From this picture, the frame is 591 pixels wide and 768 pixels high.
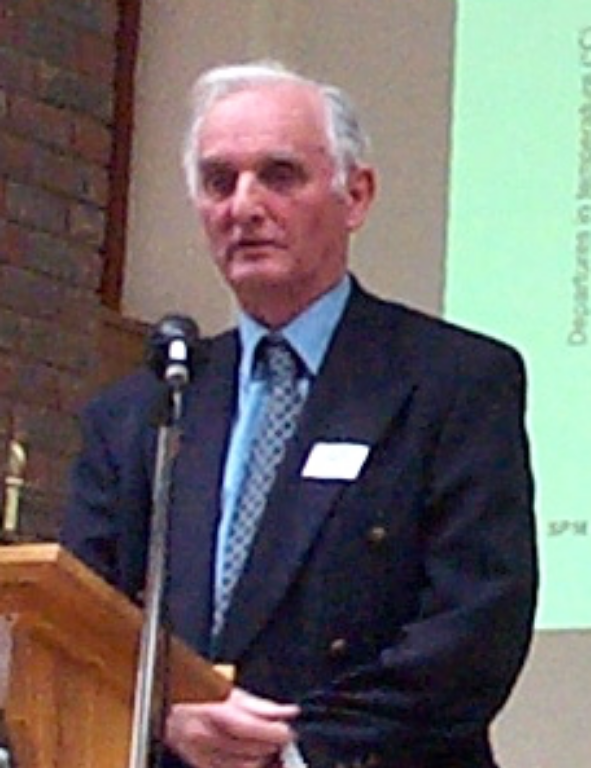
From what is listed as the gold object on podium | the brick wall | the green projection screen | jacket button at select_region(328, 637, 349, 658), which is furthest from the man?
the brick wall

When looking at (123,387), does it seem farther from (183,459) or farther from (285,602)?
(285,602)

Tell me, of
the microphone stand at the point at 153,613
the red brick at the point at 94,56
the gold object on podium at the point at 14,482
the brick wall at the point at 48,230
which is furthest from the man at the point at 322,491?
the red brick at the point at 94,56

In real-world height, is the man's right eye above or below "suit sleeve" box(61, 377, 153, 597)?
above

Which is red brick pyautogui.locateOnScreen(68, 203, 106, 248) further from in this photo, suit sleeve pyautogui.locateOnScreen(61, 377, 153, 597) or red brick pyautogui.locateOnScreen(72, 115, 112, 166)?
suit sleeve pyautogui.locateOnScreen(61, 377, 153, 597)

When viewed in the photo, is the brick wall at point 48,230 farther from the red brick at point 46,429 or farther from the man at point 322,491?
the man at point 322,491

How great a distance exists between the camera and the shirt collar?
2.74 metres

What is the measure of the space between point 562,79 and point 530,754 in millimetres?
1322

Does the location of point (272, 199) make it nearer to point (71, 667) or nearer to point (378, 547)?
point (378, 547)

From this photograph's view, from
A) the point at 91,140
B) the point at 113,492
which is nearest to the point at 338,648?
the point at 113,492

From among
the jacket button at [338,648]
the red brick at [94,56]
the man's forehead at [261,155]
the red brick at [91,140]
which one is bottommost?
the jacket button at [338,648]

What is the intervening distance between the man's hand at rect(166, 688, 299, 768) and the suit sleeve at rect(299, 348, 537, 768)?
1.7 inches

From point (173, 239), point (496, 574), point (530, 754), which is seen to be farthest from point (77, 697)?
point (173, 239)

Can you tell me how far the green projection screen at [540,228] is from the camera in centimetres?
443

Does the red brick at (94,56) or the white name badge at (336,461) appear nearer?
the white name badge at (336,461)
